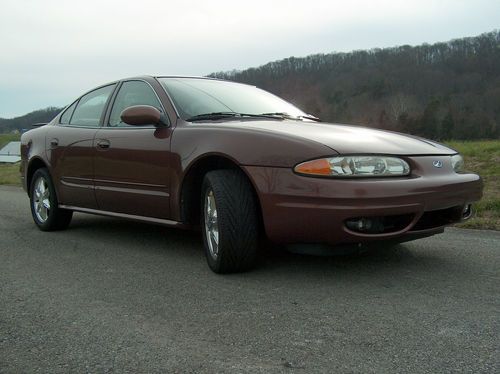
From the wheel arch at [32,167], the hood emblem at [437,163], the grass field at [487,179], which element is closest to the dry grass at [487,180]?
the grass field at [487,179]

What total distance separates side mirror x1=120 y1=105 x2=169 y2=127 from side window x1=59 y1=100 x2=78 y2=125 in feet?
5.91

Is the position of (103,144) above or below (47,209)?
above

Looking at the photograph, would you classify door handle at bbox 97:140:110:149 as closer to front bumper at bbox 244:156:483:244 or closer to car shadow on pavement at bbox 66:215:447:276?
car shadow on pavement at bbox 66:215:447:276

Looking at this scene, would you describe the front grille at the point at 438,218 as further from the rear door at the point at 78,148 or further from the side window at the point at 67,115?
the side window at the point at 67,115

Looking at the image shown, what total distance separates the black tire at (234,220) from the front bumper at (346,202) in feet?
0.36

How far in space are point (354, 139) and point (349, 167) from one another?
1.02 feet

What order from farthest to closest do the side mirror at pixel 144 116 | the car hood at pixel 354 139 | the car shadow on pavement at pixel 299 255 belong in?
1. the side mirror at pixel 144 116
2. the car shadow on pavement at pixel 299 255
3. the car hood at pixel 354 139

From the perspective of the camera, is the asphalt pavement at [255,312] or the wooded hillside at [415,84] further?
the wooded hillside at [415,84]

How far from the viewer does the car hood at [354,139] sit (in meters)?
3.29

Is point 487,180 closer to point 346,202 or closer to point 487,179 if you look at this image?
point 487,179

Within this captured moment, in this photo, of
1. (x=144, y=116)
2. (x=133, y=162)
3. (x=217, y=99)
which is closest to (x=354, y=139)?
(x=217, y=99)

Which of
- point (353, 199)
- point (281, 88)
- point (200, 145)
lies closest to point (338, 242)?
point (353, 199)

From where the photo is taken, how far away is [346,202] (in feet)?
10.2

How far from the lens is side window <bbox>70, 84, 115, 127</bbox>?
5.07 metres
